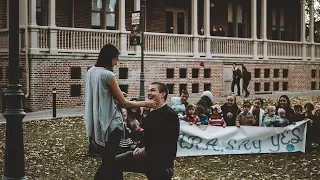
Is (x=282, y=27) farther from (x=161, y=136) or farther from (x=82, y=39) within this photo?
(x=161, y=136)

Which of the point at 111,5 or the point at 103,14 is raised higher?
the point at 111,5

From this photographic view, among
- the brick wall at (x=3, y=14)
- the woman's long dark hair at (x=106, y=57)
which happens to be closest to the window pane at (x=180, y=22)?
the brick wall at (x=3, y=14)

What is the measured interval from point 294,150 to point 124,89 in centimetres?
1264

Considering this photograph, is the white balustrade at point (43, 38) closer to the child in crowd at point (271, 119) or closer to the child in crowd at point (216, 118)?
the child in crowd at point (216, 118)

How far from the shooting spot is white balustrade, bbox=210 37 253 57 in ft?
90.3

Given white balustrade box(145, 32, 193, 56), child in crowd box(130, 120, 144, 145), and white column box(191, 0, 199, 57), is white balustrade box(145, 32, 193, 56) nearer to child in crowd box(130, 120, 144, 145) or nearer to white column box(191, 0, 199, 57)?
white column box(191, 0, 199, 57)

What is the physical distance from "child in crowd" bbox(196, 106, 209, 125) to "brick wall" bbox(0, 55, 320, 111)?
10.2 m

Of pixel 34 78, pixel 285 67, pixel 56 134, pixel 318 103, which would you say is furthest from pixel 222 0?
pixel 56 134

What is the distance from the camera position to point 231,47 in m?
28.2

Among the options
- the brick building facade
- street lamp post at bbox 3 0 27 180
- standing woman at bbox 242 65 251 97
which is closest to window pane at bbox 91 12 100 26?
the brick building facade

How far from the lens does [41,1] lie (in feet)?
75.9

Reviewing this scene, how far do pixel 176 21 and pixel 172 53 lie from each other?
13.7ft

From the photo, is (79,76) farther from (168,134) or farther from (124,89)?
(168,134)

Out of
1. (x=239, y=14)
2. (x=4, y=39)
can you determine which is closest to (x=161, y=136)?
(x=4, y=39)
